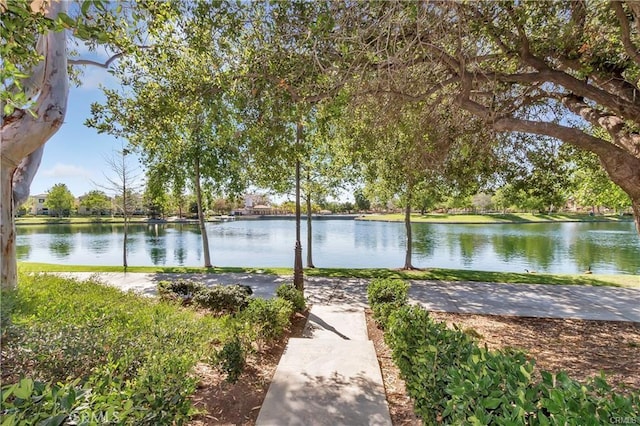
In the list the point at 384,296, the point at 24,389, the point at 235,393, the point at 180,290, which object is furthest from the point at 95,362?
the point at 384,296

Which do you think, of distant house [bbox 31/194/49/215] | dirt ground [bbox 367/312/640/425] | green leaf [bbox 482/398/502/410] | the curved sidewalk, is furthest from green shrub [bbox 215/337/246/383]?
distant house [bbox 31/194/49/215]

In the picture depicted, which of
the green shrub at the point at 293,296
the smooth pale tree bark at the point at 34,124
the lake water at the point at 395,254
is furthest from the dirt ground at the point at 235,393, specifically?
the lake water at the point at 395,254

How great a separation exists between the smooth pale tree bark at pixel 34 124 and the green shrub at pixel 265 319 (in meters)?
3.84

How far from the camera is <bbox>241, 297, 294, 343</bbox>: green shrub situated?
459 centimetres

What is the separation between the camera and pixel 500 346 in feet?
15.7

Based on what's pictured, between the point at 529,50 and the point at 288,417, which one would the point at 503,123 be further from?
the point at 288,417

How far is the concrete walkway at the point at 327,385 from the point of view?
9.78 ft

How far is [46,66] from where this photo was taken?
211 inches

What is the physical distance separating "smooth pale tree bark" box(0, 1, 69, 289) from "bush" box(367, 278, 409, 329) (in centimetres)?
587

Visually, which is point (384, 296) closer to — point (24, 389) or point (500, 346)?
point (500, 346)

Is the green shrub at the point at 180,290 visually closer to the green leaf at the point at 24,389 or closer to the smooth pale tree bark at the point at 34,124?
the smooth pale tree bark at the point at 34,124

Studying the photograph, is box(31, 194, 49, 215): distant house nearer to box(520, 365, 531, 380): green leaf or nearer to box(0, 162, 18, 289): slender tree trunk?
box(0, 162, 18, 289): slender tree trunk

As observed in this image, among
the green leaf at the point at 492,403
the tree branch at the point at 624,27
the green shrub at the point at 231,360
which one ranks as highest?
the tree branch at the point at 624,27

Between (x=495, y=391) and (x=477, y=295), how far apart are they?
7.05 metres
